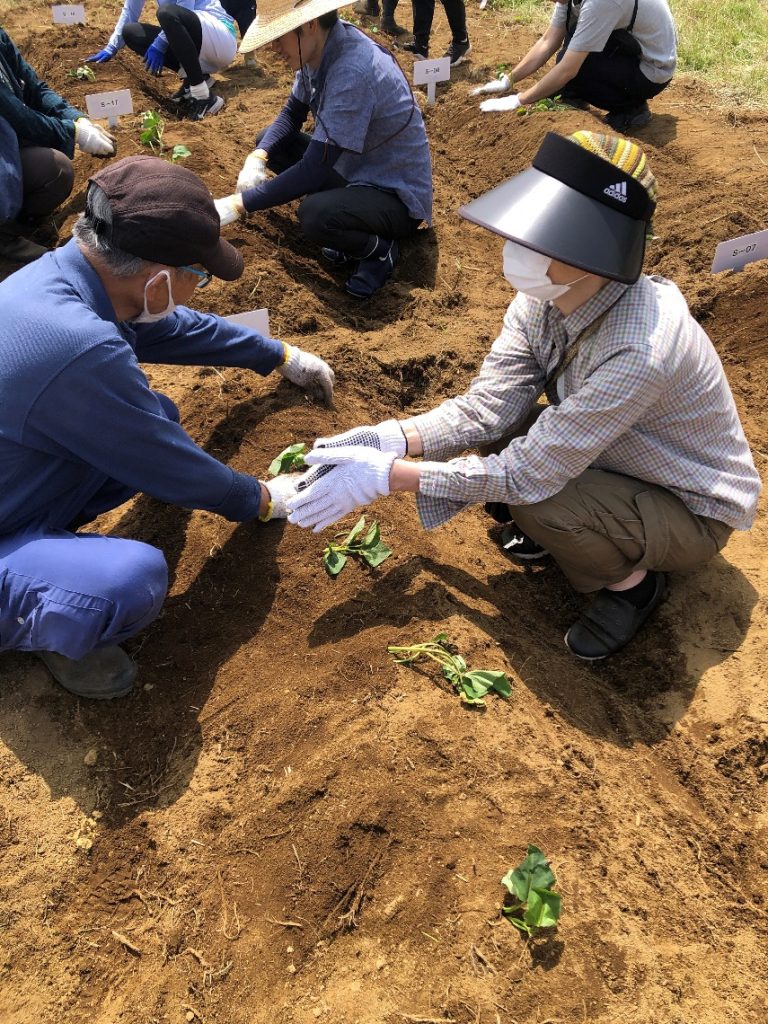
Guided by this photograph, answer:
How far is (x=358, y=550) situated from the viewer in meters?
2.55

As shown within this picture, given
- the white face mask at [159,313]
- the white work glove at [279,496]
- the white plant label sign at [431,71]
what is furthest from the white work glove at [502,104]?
the white face mask at [159,313]

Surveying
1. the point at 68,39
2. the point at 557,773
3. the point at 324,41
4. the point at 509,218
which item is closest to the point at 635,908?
the point at 557,773

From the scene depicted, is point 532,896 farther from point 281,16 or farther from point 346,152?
point 281,16

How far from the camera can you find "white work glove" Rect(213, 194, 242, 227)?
3961 millimetres

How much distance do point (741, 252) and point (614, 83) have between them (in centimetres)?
238

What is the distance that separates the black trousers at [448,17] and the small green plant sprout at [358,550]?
6730mm

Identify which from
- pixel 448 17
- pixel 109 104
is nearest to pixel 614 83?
pixel 448 17

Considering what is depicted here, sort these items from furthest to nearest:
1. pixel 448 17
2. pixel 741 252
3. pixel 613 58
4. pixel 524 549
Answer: pixel 448 17
pixel 613 58
pixel 741 252
pixel 524 549

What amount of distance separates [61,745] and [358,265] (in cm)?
320

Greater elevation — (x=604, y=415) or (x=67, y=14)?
(x=604, y=415)

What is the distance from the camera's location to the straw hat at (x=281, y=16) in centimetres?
355

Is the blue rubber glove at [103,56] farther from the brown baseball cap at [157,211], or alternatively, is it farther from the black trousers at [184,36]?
the brown baseball cap at [157,211]

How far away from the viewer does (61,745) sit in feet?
6.94

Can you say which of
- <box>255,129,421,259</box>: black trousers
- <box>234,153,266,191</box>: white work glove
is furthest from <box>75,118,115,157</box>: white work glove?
<box>255,129,421,259</box>: black trousers
